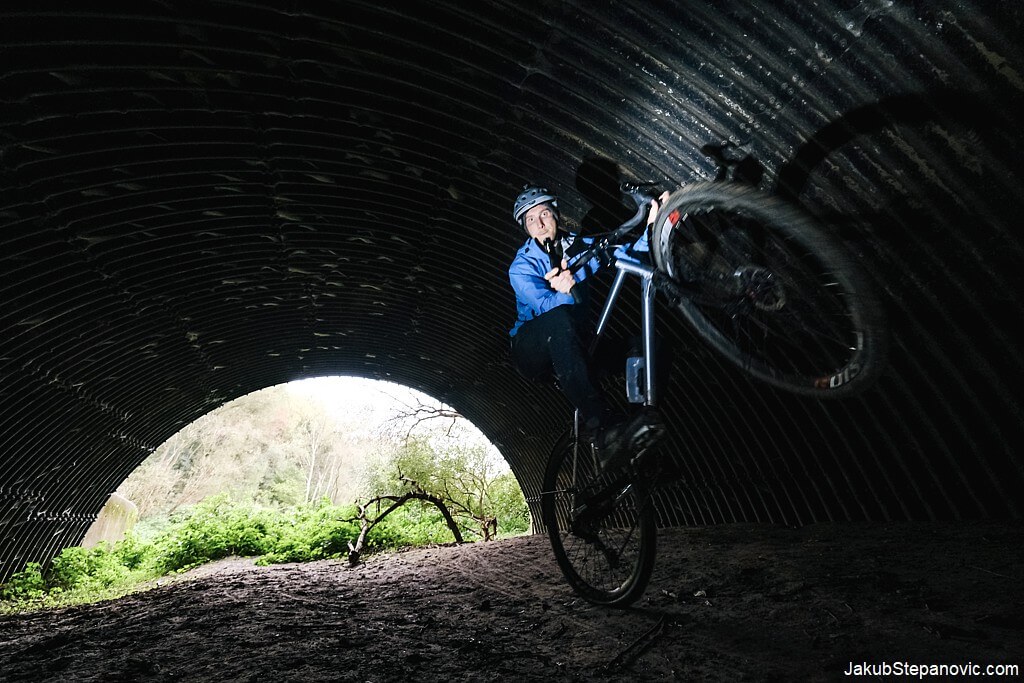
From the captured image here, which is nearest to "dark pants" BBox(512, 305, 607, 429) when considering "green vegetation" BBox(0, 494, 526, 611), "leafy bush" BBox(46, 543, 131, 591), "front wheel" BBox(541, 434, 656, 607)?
"front wheel" BBox(541, 434, 656, 607)

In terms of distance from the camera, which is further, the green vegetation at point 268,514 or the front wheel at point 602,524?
the green vegetation at point 268,514

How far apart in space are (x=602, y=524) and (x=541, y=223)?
7.15ft

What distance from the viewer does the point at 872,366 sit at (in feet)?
8.45

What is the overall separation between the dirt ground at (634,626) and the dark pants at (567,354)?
124 centimetres

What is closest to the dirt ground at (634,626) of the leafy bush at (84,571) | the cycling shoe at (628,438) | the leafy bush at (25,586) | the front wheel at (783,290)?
the cycling shoe at (628,438)

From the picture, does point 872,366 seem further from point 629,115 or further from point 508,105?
point 508,105

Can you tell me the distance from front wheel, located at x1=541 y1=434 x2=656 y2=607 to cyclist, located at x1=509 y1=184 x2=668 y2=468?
37 cm

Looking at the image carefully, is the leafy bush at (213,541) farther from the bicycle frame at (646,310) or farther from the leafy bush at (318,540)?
the bicycle frame at (646,310)

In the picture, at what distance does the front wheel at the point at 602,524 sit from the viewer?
10.7 feet

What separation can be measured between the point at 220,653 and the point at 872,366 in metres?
3.81

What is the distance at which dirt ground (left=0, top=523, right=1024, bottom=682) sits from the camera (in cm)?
243

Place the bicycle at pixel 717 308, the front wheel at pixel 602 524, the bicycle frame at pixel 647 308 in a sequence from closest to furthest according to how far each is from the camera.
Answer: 1. the bicycle at pixel 717 308
2. the bicycle frame at pixel 647 308
3. the front wheel at pixel 602 524

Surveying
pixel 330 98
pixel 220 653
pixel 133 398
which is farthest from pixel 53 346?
pixel 220 653

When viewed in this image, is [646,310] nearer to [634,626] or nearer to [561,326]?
[561,326]
